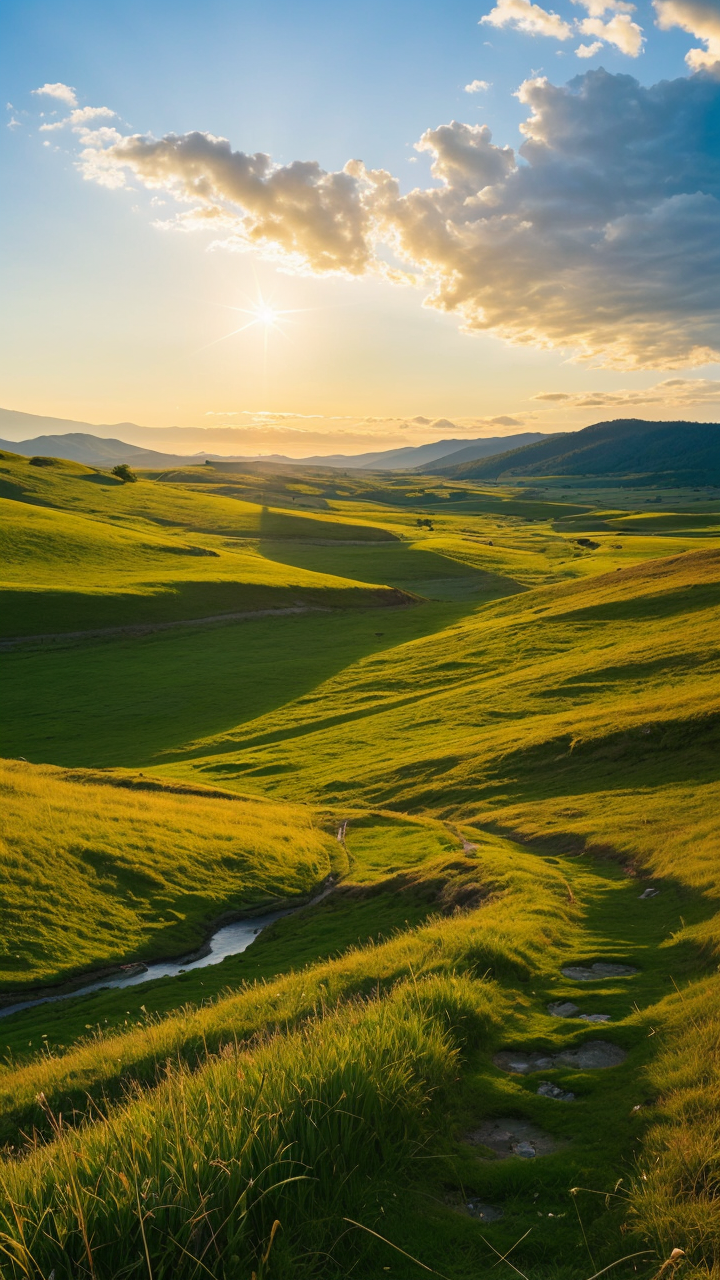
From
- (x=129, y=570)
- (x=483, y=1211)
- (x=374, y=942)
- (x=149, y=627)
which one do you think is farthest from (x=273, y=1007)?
(x=129, y=570)

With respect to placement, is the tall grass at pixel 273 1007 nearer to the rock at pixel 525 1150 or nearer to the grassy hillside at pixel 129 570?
the rock at pixel 525 1150

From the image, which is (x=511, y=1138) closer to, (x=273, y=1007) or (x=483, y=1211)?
(x=483, y=1211)

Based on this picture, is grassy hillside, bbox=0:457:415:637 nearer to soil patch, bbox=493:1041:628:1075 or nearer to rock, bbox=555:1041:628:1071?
soil patch, bbox=493:1041:628:1075

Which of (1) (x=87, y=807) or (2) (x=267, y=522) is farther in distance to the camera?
(2) (x=267, y=522)

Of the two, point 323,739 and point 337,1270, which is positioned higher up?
point 337,1270

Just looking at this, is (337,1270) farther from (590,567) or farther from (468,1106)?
(590,567)

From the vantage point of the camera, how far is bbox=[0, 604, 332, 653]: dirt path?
3221 inches

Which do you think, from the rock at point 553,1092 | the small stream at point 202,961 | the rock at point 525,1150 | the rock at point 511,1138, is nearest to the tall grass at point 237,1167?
the rock at point 511,1138

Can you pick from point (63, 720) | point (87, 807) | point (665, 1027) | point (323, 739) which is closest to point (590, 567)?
point (323, 739)

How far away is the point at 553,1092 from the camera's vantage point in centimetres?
1042

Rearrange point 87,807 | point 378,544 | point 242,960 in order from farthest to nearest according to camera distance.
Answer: point 378,544 → point 87,807 → point 242,960

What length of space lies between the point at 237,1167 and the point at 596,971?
11.3m

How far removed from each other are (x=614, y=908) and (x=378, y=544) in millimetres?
144811

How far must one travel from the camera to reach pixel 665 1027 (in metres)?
11.5
